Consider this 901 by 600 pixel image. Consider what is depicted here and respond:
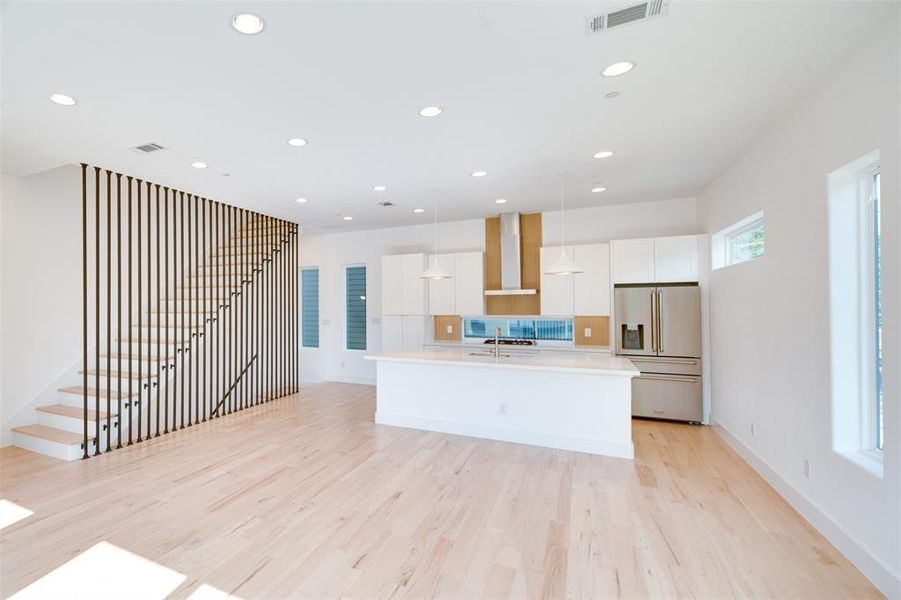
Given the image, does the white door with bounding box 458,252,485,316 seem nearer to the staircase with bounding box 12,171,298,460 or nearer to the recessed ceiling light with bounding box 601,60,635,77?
the staircase with bounding box 12,171,298,460

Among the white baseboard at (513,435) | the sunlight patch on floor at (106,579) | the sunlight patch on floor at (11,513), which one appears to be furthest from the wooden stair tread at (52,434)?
the white baseboard at (513,435)

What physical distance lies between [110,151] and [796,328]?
224 inches

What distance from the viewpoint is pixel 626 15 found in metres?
1.83

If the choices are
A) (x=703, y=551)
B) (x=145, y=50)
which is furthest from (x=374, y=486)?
(x=145, y=50)

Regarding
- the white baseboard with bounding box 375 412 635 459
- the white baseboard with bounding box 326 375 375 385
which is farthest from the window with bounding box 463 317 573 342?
the white baseboard with bounding box 326 375 375 385

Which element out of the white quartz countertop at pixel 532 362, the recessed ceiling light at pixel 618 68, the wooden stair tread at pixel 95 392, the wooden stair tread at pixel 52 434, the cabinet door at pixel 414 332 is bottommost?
the wooden stair tread at pixel 52 434

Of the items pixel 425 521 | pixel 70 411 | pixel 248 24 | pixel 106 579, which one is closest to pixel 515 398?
pixel 425 521

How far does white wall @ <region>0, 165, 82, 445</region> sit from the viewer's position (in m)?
4.04

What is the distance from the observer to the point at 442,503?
2838 millimetres

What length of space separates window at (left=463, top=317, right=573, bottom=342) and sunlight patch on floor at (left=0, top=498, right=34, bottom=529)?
486 centimetres

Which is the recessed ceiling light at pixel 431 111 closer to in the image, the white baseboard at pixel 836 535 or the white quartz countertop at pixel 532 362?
the white quartz countertop at pixel 532 362

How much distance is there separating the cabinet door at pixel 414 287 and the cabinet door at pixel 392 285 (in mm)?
66

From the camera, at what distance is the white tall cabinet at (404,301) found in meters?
6.32

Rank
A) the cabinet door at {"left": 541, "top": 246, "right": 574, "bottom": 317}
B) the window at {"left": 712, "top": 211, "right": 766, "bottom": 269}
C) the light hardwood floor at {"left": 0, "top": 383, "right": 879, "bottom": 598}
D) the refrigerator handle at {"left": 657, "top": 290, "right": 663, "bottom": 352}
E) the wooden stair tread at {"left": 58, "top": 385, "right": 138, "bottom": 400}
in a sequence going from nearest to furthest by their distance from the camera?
the light hardwood floor at {"left": 0, "top": 383, "right": 879, "bottom": 598} < the window at {"left": 712, "top": 211, "right": 766, "bottom": 269} < the wooden stair tread at {"left": 58, "top": 385, "right": 138, "bottom": 400} < the refrigerator handle at {"left": 657, "top": 290, "right": 663, "bottom": 352} < the cabinet door at {"left": 541, "top": 246, "right": 574, "bottom": 317}
